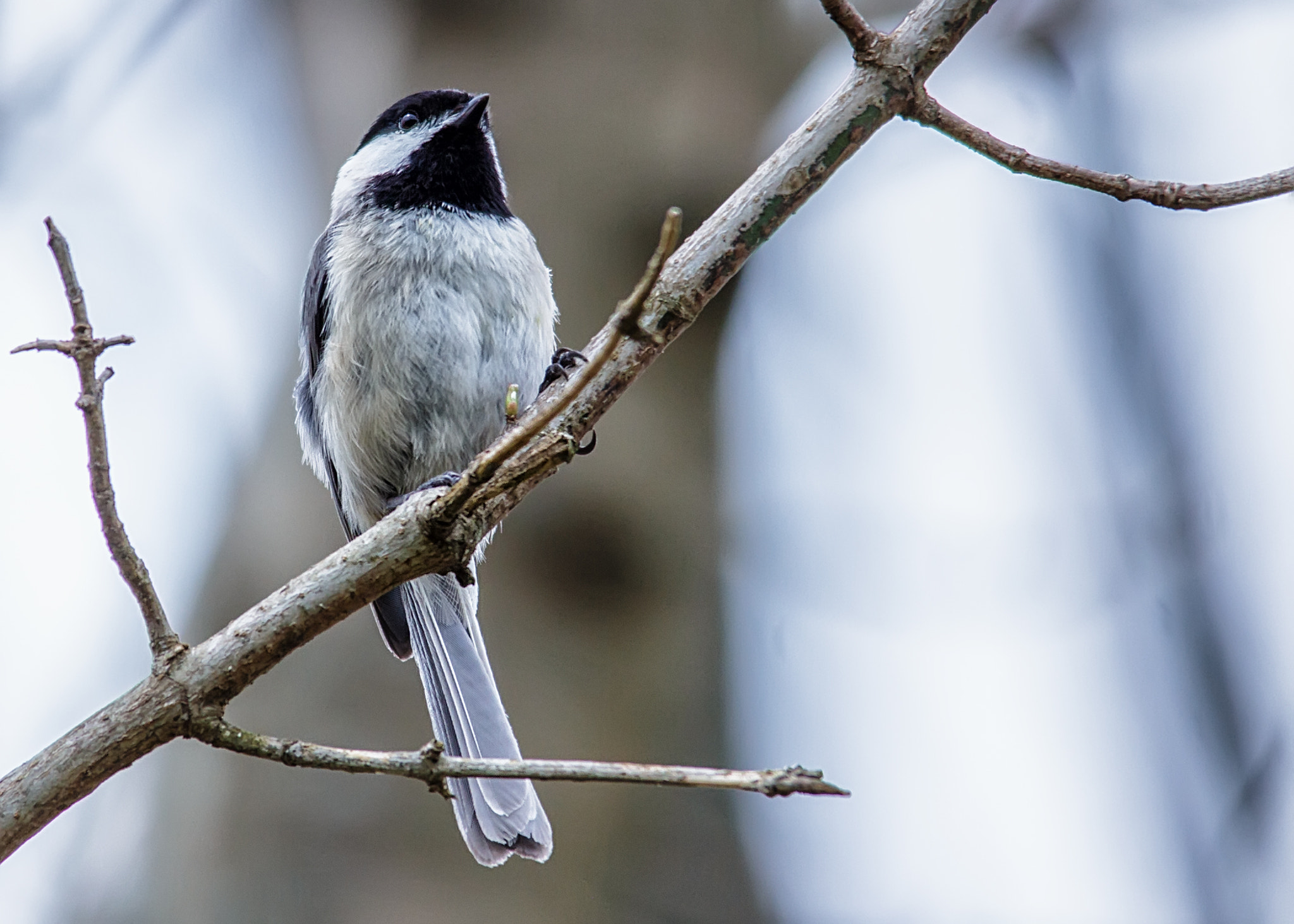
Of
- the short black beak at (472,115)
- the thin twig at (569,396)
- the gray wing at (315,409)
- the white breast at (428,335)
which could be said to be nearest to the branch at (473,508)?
the thin twig at (569,396)

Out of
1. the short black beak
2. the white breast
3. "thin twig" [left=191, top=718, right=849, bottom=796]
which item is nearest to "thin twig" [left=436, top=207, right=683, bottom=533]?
"thin twig" [left=191, top=718, right=849, bottom=796]

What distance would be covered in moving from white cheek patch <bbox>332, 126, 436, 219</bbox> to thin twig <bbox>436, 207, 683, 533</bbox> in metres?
1.75

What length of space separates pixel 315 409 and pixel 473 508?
1680 mm

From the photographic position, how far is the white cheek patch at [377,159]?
3205mm

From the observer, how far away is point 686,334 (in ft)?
12.5

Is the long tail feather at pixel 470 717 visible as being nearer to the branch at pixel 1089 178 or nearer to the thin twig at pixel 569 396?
the thin twig at pixel 569 396

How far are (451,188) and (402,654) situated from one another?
3.99 feet

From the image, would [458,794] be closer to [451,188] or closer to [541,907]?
[541,907]

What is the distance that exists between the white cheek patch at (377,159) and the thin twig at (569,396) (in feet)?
5.75

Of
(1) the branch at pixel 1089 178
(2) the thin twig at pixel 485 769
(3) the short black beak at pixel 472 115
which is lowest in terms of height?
(2) the thin twig at pixel 485 769

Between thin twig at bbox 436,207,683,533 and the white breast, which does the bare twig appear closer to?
thin twig at bbox 436,207,683,533

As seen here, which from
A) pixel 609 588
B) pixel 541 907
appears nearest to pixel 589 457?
pixel 609 588

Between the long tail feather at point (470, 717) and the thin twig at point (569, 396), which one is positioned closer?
the thin twig at point (569, 396)

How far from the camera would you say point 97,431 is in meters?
1.49
